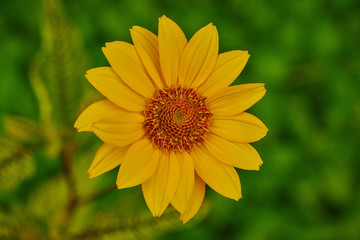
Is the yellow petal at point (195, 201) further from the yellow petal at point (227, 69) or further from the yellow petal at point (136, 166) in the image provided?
the yellow petal at point (227, 69)

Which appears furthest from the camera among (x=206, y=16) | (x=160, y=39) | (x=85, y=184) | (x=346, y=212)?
(x=346, y=212)

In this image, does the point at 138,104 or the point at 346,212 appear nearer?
the point at 138,104

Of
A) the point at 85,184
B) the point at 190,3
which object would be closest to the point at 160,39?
the point at 85,184

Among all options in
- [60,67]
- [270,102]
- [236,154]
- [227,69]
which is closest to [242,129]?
[236,154]

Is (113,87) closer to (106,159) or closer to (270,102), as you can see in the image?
(106,159)

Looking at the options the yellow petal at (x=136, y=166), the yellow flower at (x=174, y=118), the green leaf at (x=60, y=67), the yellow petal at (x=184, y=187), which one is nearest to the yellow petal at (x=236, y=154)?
the yellow flower at (x=174, y=118)

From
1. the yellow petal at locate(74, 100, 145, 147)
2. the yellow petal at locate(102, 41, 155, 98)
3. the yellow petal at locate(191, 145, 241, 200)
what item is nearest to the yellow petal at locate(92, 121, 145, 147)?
the yellow petal at locate(74, 100, 145, 147)

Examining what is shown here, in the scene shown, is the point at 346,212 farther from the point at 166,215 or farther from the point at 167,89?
the point at 167,89
